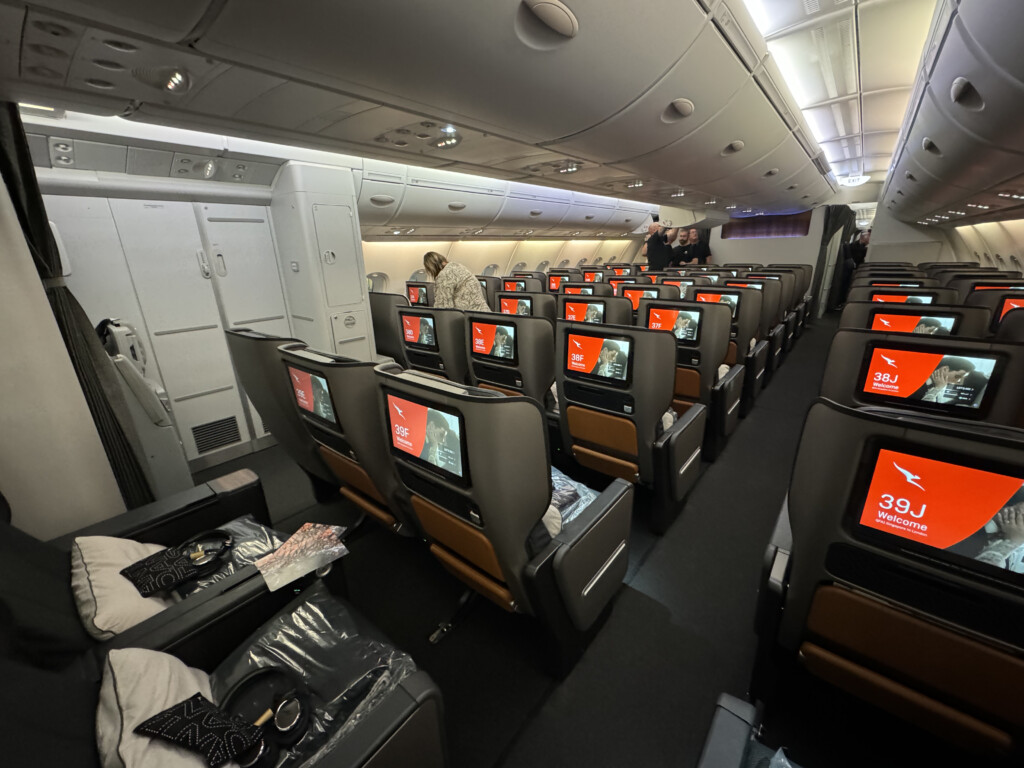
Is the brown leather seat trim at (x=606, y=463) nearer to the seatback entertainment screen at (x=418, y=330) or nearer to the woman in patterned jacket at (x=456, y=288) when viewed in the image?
the seatback entertainment screen at (x=418, y=330)

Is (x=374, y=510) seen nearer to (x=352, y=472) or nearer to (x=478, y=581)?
(x=352, y=472)

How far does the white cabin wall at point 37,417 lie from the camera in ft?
6.03

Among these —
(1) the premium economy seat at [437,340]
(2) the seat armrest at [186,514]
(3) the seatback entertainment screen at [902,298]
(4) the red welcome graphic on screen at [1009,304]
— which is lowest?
(2) the seat armrest at [186,514]

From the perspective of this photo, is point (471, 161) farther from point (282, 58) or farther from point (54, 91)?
point (54, 91)

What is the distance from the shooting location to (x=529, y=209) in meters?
7.96

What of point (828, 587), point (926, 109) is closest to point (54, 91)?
point (828, 587)

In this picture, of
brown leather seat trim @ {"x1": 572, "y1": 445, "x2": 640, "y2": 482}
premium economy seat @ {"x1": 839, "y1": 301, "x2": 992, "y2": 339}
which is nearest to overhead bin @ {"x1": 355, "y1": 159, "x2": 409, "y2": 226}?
brown leather seat trim @ {"x1": 572, "y1": 445, "x2": 640, "y2": 482}

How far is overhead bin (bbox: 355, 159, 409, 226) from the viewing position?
508 cm

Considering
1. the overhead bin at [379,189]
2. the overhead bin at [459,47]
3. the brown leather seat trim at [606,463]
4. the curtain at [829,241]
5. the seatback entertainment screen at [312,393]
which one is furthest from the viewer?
the curtain at [829,241]

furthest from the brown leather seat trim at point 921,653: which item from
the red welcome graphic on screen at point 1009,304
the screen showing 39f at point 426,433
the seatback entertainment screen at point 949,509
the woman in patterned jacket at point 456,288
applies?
the red welcome graphic on screen at point 1009,304

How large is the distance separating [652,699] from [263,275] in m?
4.83

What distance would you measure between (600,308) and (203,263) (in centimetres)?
382

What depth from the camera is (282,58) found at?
1.63m

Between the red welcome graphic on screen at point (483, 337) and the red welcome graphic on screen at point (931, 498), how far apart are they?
2299 mm
